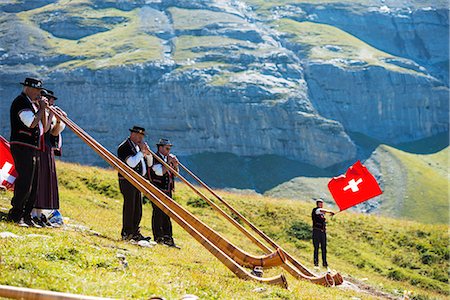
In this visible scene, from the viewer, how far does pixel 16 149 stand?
507 inches

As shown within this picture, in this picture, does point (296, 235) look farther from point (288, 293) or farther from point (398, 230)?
point (288, 293)

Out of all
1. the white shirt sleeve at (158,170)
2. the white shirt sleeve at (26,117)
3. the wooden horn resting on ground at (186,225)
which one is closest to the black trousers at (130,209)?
the white shirt sleeve at (158,170)

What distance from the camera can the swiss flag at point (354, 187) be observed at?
75.0 ft

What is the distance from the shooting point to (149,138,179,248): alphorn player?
57.8ft

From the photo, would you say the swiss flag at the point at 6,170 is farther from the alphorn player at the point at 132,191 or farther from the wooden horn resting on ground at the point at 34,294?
the wooden horn resting on ground at the point at 34,294

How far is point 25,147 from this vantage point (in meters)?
12.9

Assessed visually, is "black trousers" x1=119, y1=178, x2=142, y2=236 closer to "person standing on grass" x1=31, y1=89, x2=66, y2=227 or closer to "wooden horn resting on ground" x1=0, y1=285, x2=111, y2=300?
"person standing on grass" x1=31, y1=89, x2=66, y2=227

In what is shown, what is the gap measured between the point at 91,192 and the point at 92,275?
881 inches

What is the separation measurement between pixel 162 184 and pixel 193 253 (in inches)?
107

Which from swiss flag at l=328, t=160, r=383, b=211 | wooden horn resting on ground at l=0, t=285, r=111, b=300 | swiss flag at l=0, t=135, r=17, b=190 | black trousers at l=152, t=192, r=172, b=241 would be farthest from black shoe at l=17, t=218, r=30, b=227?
swiss flag at l=328, t=160, r=383, b=211

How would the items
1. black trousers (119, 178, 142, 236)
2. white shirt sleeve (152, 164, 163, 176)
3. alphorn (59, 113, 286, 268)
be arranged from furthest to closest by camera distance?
white shirt sleeve (152, 164, 163, 176), black trousers (119, 178, 142, 236), alphorn (59, 113, 286, 268)

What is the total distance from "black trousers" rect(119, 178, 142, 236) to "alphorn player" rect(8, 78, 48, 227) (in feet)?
8.95

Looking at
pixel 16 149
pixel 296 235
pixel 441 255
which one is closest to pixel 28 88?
pixel 16 149

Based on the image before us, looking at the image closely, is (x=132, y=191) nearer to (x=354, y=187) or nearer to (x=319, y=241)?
(x=354, y=187)
